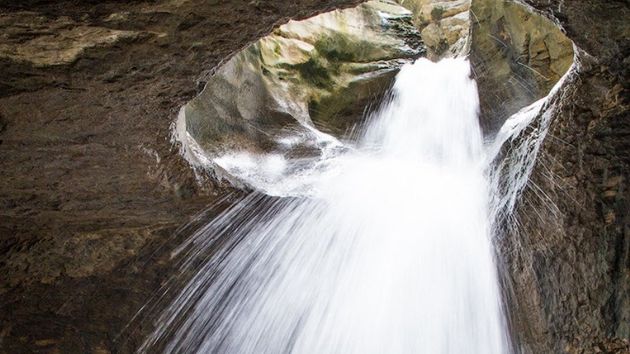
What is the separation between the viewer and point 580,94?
2.80m

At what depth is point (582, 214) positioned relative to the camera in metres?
3.08

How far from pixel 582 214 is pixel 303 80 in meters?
5.42

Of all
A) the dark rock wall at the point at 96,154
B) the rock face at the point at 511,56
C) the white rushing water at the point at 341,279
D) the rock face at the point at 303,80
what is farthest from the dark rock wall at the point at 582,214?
the rock face at the point at 303,80

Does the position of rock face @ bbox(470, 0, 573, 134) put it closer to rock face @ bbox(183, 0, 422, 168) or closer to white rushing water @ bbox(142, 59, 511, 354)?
rock face @ bbox(183, 0, 422, 168)

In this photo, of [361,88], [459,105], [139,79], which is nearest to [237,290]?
[139,79]

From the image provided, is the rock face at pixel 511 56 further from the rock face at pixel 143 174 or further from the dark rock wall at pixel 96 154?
the dark rock wall at pixel 96 154

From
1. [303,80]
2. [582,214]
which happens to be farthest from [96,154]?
[303,80]

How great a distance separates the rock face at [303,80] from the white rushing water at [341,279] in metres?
2.20

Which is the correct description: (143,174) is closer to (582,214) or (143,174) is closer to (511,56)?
(582,214)

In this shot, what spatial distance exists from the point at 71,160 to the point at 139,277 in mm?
1300

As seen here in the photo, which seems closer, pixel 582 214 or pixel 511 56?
pixel 582 214

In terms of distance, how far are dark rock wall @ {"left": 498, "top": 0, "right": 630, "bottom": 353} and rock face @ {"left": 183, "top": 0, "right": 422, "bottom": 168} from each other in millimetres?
4064

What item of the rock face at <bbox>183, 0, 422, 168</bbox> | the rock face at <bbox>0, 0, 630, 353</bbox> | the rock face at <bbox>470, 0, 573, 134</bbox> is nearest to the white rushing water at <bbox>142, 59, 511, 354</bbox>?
the rock face at <bbox>0, 0, 630, 353</bbox>

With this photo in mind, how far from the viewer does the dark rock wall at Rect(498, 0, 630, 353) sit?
2.62m
